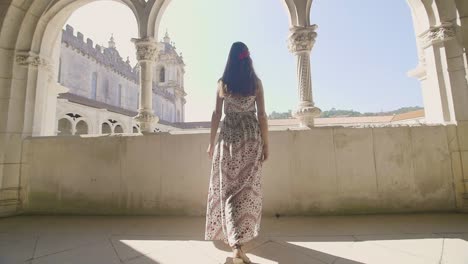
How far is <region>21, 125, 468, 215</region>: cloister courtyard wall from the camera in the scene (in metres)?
2.45

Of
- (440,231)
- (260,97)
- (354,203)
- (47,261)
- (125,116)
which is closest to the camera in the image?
(47,261)

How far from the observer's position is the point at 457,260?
1443 millimetres

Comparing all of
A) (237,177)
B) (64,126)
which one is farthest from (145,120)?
(64,126)

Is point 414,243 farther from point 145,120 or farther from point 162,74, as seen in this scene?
point 162,74

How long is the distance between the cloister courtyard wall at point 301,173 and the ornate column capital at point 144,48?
3.33 feet

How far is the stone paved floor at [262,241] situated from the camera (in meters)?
1.55

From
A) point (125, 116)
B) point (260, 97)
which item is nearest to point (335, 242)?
point (260, 97)

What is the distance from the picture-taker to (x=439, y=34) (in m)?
2.56

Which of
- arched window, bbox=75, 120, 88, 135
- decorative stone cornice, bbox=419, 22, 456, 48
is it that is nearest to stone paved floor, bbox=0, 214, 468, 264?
decorative stone cornice, bbox=419, 22, 456, 48

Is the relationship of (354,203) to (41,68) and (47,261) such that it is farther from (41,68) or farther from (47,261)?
(41,68)

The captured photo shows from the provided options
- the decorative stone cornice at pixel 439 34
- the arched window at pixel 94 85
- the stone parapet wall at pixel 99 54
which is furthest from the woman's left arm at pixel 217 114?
the arched window at pixel 94 85

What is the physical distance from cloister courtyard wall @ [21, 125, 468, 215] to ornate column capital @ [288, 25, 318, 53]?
96 centimetres

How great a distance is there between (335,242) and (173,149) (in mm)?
1791

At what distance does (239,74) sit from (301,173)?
137 cm
